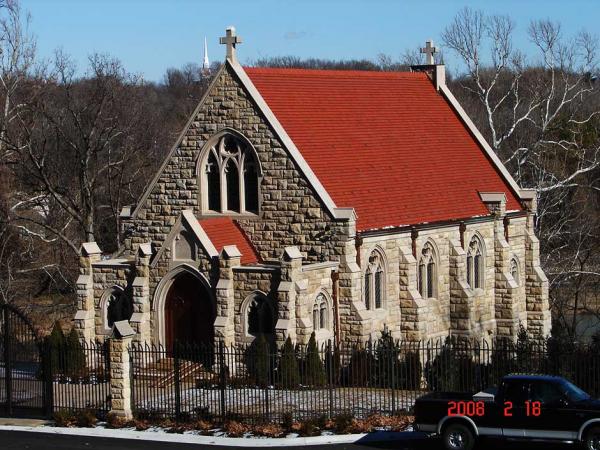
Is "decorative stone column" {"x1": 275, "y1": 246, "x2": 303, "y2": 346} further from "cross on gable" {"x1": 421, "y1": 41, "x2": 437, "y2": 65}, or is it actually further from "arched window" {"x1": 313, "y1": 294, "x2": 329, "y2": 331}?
"cross on gable" {"x1": 421, "y1": 41, "x2": 437, "y2": 65}

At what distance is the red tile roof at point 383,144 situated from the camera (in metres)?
33.2

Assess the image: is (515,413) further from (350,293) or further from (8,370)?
(8,370)

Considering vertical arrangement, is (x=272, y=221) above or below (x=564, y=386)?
above

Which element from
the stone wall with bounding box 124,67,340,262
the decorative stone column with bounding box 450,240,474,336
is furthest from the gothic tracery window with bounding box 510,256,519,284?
the stone wall with bounding box 124,67,340,262

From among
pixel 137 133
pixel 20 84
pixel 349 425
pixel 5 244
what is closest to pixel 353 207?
pixel 349 425

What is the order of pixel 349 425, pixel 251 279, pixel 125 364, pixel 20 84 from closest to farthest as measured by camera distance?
pixel 349 425, pixel 125 364, pixel 251 279, pixel 20 84

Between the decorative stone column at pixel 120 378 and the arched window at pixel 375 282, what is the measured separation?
8794mm

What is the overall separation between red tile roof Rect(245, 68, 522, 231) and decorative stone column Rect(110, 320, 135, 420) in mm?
8384

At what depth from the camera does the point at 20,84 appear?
50.3 metres

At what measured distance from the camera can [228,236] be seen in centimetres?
3222

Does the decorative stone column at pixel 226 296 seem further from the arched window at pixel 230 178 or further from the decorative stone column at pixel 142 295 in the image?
the arched window at pixel 230 178

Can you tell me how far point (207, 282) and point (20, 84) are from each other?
22412 millimetres

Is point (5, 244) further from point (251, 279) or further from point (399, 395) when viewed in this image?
point (399, 395)

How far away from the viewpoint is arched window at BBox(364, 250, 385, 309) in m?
32.9
